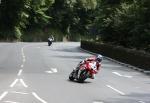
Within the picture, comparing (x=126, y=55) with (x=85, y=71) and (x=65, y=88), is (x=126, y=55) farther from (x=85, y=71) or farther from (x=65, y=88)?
(x=65, y=88)

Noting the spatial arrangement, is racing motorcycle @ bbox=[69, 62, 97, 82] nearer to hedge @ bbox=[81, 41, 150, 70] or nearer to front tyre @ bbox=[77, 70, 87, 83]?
front tyre @ bbox=[77, 70, 87, 83]

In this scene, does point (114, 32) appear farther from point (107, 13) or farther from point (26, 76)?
point (26, 76)

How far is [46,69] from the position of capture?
32594 mm

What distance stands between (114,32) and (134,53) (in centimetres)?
1918

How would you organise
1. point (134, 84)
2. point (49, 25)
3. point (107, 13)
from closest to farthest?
1. point (134, 84)
2. point (107, 13)
3. point (49, 25)

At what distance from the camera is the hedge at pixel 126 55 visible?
1423 inches

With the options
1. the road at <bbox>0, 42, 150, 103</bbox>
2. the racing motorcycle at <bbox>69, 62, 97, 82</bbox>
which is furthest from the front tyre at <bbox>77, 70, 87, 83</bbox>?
the road at <bbox>0, 42, 150, 103</bbox>

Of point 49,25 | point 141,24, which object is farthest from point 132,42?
point 49,25

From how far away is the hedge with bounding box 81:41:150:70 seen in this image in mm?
36156

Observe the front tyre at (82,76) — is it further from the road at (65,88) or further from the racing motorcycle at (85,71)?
the road at (65,88)

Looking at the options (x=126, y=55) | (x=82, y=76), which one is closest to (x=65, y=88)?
(x=82, y=76)

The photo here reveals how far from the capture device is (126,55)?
137 ft

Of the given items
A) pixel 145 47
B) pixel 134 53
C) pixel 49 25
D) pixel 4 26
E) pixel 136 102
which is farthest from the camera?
pixel 49 25

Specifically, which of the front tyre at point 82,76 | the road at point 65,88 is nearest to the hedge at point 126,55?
the road at point 65,88
